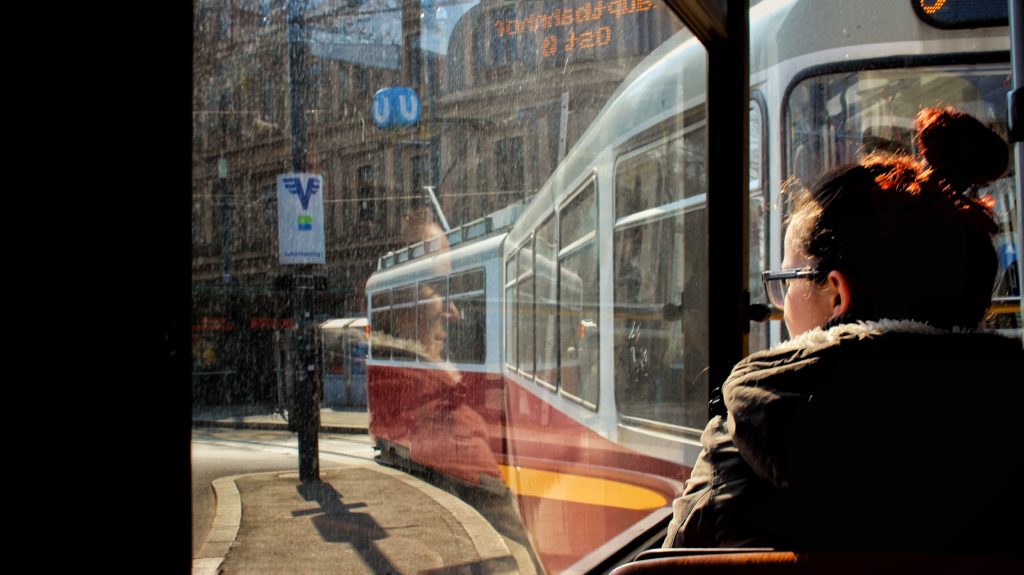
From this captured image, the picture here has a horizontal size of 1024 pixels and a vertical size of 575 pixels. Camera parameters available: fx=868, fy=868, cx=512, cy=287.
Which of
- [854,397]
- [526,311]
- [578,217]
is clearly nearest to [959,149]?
[854,397]

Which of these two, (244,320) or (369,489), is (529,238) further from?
(244,320)

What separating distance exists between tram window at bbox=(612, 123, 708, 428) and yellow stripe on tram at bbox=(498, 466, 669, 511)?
28cm

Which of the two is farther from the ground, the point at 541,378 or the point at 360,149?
the point at 360,149

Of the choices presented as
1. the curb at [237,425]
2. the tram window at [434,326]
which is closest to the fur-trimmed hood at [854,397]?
the curb at [237,425]

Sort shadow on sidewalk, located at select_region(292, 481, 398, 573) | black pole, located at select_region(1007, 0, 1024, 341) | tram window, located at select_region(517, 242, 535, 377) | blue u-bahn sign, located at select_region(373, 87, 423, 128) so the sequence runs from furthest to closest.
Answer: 1. tram window, located at select_region(517, 242, 535, 377)
2. black pole, located at select_region(1007, 0, 1024, 341)
3. blue u-bahn sign, located at select_region(373, 87, 423, 128)
4. shadow on sidewalk, located at select_region(292, 481, 398, 573)

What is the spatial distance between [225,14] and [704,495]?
767mm

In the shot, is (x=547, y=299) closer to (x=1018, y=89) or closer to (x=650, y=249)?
(x=650, y=249)

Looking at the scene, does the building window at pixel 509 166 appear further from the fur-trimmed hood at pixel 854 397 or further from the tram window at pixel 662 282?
the fur-trimmed hood at pixel 854 397

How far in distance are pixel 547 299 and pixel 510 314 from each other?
91 cm

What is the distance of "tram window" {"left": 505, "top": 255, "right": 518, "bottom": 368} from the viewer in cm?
452

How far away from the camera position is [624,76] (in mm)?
3090

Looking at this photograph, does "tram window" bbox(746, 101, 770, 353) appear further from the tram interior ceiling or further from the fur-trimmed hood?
the fur-trimmed hood

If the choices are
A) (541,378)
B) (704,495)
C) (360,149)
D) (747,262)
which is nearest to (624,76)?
(747,262)

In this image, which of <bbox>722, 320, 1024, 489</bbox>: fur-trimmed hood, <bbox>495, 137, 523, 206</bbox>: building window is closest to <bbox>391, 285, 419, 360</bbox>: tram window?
<bbox>495, 137, 523, 206</bbox>: building window
